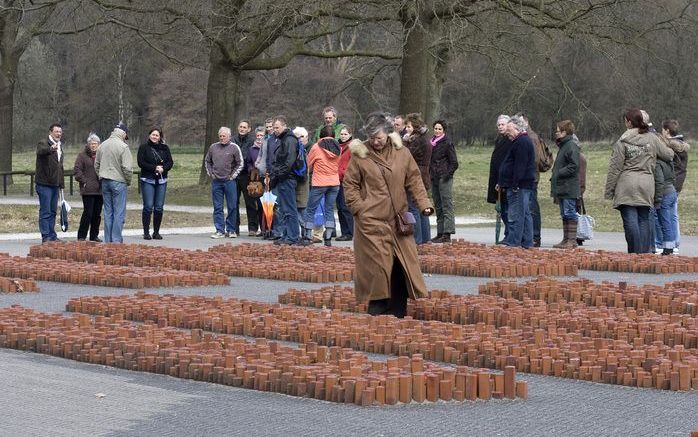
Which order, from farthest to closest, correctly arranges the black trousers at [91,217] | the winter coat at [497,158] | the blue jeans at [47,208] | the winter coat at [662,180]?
the black trousers at [91,217], the blue jeans at [47,208], the winter coat at [497,158], the winter coat at [662,180]

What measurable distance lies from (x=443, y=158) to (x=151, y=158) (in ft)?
16.9

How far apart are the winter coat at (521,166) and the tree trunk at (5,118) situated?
2527 centimetres

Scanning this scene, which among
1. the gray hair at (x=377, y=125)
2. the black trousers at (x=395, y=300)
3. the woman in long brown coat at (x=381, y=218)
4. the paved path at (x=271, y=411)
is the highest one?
the gray hair at (x=377, y=125)

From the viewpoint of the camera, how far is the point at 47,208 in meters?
22.2

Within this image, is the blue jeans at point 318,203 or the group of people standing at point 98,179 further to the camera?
the blue jeans at point 318,203

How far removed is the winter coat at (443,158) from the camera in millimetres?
22203

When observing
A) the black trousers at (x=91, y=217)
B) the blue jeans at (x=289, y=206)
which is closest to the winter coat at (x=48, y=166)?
the black trousers at (x=91, y=217)

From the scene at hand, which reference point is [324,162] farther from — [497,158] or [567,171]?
[567,171]

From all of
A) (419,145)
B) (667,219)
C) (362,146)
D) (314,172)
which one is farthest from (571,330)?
(314,172)

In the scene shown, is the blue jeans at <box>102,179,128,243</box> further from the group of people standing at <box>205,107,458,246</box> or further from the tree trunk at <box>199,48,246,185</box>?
the tree trunk at <box>199,48,246,185</box>

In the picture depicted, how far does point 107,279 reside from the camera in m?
16.0

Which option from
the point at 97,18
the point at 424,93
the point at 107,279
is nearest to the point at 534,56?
the point at 424,93

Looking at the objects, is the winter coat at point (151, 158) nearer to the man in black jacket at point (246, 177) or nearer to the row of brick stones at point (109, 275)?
the man in black jacket at point (246, 177)

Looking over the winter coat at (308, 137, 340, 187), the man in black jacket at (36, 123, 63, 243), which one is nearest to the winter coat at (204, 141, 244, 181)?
the winter coat at (308, 137, 340, 187)
